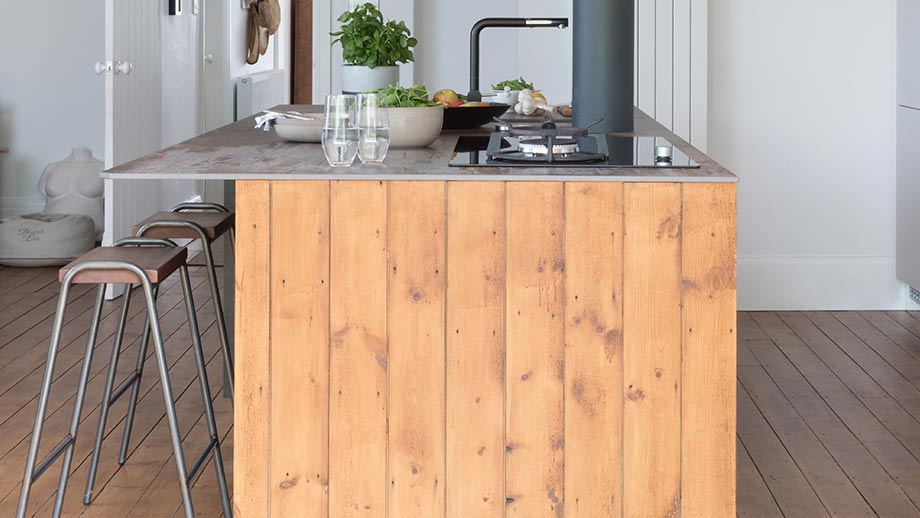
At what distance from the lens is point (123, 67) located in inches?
226

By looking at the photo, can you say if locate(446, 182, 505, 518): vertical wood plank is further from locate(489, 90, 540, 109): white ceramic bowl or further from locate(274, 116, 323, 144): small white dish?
locate(489, 90, 540, 109): white ceramic bowl

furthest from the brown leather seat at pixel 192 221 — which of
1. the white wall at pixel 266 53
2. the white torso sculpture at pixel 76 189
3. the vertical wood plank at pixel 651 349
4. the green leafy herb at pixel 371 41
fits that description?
the white wall at pixel 266 53

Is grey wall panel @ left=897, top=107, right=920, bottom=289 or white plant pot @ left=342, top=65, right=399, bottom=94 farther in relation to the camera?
grey wall panel @ left=897, top=107, right=920, bottom=289

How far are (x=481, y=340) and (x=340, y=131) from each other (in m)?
0.52

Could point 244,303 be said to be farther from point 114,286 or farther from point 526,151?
point 114,286

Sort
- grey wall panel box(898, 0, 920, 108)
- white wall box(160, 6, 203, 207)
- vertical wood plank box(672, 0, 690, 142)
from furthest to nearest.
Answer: white wall box(160, 6, 203, 207) → vertical wood plank box(672, 0, 690, 142) → grey wall panel box(898, 0, 920, 108)

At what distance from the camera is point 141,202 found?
6.15 meters

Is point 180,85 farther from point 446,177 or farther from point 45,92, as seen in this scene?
point 446,177

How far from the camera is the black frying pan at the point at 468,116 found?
3.57m

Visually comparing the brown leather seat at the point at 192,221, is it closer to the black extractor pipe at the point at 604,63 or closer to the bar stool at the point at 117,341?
the bar stool at the point at 117,341

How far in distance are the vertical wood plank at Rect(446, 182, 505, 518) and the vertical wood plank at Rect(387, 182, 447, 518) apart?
23mm

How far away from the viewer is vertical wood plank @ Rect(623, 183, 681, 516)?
2441 millimetres

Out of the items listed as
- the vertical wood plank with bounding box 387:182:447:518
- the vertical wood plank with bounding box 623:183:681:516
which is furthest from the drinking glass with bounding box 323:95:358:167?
the vertical wood plank with bounding box 623:183:681:516

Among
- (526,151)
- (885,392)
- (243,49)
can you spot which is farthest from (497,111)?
(243,49)
